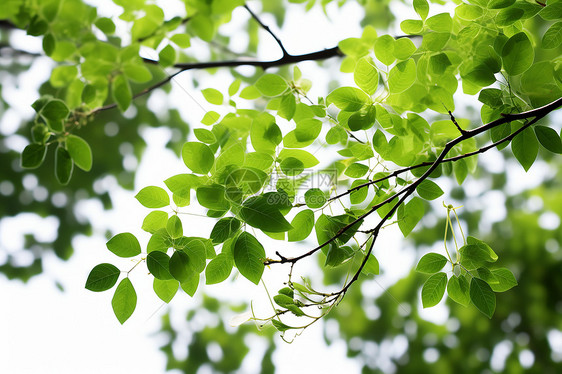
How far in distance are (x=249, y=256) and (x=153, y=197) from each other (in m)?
0.28

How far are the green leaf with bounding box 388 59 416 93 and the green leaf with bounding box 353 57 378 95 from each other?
0.04m

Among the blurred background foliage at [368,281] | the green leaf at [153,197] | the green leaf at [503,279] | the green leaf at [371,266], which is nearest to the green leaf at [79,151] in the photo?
the green leaf at [153,197]

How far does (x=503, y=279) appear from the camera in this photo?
3.23 ft

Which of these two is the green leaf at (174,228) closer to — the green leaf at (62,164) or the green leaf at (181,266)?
the green leaf at (181,266)

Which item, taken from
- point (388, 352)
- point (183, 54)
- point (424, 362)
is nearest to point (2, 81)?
point (183, 54)

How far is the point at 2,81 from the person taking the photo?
329cm

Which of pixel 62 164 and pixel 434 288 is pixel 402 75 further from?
pixel 62 164

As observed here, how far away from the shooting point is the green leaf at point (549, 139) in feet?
3.12

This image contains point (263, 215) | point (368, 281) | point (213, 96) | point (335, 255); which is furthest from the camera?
point (368, 281)

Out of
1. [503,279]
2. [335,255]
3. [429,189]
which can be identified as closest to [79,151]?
[335,255]

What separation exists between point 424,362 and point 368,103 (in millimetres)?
3369

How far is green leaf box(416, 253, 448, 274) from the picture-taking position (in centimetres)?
100

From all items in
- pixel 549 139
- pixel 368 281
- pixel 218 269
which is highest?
pixel 549 139

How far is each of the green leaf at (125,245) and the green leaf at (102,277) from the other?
1.6 inches
